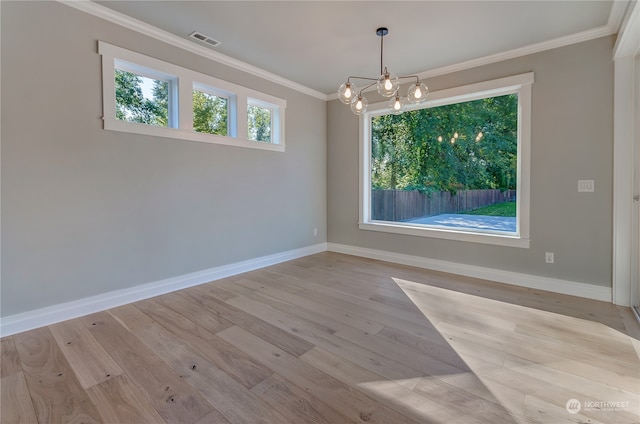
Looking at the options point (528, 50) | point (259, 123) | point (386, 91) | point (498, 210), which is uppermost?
point (528, 50)

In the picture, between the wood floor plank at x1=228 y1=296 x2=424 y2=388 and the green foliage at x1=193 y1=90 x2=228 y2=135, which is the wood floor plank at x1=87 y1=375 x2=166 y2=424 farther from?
the green foliage at x1=193 y1=90 x2=228 y2=135

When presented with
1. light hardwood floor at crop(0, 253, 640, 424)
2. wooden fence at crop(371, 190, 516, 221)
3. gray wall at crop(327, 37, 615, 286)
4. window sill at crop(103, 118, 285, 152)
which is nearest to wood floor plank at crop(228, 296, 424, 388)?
light hardwood floor at crop(0, 253, 640, 424)

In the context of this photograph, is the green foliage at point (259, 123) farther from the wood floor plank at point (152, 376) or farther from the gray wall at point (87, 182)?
the wood floor plank at point (152, 376)

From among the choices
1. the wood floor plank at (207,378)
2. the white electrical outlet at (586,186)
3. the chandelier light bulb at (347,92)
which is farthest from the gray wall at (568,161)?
the wood floor plank at (207,378)

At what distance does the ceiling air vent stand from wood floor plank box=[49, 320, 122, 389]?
3.00 metres

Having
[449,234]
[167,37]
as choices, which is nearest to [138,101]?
[167,37]

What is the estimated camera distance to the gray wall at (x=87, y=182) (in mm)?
2311

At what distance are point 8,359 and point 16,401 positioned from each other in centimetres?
58

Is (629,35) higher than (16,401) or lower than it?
higher

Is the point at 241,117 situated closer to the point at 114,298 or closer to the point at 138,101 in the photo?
the point at 138,101

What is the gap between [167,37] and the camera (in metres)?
3.10

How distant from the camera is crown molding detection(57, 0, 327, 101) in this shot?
2.59 meters

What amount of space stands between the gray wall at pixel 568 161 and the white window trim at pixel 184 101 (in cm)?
270

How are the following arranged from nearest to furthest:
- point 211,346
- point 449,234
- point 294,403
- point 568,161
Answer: point 294,403 → point 211,346 → point 568,161 → point 449,234
